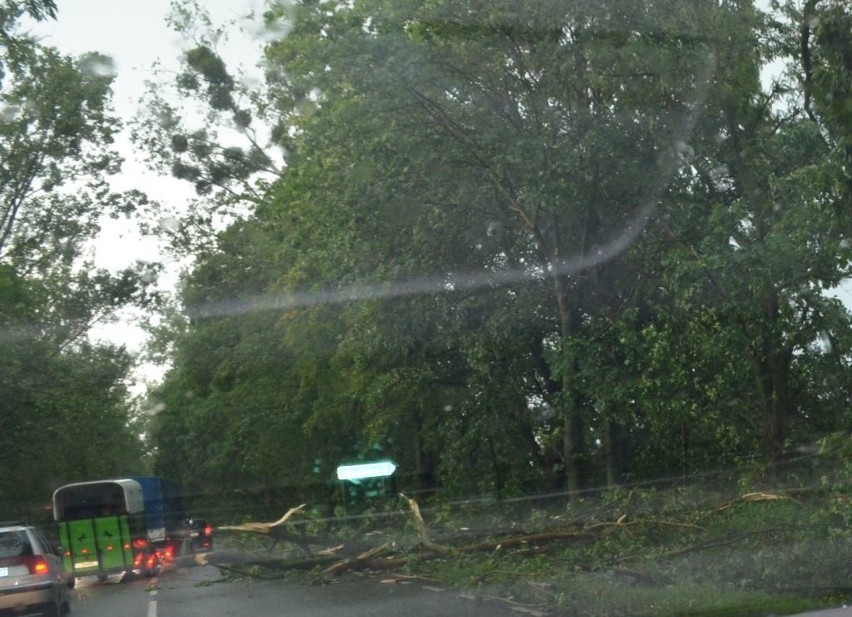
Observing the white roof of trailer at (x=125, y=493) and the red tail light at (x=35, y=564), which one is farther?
the white roof of trailer at (x=125, y=493)

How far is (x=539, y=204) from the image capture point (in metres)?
21.8

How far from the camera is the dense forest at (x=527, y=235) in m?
19.1

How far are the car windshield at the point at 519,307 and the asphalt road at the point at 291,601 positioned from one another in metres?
0.11

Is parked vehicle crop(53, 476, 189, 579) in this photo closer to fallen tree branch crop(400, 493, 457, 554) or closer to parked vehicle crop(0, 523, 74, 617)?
parked vehicle crop(0, 523, 74, 617)

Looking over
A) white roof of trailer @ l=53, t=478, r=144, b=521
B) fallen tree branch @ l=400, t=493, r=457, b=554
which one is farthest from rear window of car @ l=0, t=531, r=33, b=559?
white roof of trailer @ l=53, t=478, r=144, b=521

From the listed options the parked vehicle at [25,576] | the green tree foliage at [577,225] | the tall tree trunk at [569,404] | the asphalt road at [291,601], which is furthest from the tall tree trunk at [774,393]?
the parked vehicle at [25,576]

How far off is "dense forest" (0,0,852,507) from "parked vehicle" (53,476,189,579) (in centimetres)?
552

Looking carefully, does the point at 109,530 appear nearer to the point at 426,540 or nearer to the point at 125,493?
the point at 125,493

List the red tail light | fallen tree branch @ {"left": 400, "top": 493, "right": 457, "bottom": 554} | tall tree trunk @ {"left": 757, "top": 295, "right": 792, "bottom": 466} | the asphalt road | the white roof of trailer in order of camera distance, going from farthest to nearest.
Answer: the white roof of trailer
tall tree trunk @ {"left": 757, "top": 295, "right": 792, "bottom": 466}
fallen tree branch @ {"left": 400, "top": 493, "right": 457, "bottom": 554}
the red tail light
the asphalt road

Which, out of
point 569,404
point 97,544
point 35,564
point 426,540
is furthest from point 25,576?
point 569,404

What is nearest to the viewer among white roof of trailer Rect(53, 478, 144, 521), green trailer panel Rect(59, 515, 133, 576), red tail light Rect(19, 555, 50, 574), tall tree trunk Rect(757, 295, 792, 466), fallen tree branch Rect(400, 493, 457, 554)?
red tail light Rect(19, 555, 50, 574)

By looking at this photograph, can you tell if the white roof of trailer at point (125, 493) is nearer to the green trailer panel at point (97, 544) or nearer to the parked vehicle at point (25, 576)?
the green trailer panel at point (97, 544)

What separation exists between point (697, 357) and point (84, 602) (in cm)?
1170

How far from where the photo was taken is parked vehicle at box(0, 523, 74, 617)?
15.2m
